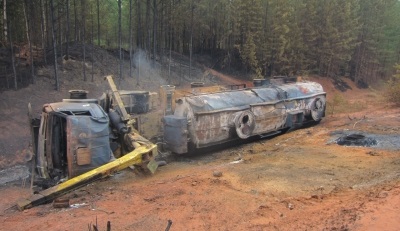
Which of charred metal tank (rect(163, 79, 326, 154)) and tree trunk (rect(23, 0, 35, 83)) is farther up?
tree trunk (rect(23, 0, 35, 83))

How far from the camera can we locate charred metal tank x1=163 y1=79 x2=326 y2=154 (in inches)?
459

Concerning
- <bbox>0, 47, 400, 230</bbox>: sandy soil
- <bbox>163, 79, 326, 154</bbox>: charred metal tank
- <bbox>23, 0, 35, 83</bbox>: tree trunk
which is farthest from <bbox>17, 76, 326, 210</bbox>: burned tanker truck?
<bbox>23, 0, 35, 83</bbox>: tree trunk

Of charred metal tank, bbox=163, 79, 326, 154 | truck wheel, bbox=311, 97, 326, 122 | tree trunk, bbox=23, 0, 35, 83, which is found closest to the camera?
charred metal tank, bbox=163, 79, 326, 154

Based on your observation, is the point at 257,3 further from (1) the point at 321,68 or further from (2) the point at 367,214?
(2) the point at 367,214

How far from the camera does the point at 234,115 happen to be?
12578 mm

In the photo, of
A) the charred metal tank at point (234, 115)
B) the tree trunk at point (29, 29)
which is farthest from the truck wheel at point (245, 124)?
the tree trunk at point (29, 29)

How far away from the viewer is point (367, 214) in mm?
6020

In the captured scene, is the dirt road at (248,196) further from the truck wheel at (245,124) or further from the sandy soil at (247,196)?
the truck wheel at (245,124)

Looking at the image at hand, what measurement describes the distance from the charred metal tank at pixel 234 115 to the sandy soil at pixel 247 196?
2.67 ft

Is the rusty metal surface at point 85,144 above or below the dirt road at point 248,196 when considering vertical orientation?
above

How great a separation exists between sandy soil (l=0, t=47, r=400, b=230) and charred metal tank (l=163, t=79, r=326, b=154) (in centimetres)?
81

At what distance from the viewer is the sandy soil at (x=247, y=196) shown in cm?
626

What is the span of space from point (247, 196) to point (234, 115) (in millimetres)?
5331

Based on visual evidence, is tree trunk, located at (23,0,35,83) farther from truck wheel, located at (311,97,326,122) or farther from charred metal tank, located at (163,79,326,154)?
truck wheel, located at (311,97,326,122)
